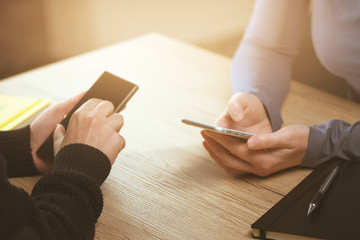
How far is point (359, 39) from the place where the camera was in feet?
3.29

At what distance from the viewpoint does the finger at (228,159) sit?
726mm

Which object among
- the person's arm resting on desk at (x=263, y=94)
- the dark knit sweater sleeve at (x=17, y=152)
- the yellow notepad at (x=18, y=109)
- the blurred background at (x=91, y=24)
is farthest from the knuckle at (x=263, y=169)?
the blurred background at (x=91, y=24)

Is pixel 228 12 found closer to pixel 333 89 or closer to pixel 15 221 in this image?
pixel 333 89

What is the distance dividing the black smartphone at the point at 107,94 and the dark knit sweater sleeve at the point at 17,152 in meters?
0.03

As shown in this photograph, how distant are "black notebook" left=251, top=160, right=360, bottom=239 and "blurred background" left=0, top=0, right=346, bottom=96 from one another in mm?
2366

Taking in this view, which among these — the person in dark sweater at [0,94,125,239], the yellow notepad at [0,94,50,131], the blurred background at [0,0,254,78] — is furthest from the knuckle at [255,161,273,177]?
the blurred background at [0,0,254,78]

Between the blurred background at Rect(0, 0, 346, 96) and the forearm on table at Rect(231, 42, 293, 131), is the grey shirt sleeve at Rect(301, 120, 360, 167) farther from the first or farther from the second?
the blurred background at Rect(0, 0, 346, 96)

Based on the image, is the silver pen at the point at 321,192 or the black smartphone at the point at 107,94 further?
the black smartphone at the point at 107,94

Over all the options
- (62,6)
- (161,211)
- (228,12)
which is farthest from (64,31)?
(161,211)

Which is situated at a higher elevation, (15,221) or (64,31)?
(15,221)

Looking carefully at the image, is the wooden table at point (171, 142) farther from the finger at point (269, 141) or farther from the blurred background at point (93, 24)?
the blurred background at point (93, 24)

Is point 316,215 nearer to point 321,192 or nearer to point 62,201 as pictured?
point 321,192

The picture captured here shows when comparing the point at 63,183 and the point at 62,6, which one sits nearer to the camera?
the point at 63,183

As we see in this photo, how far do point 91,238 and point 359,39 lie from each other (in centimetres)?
83
